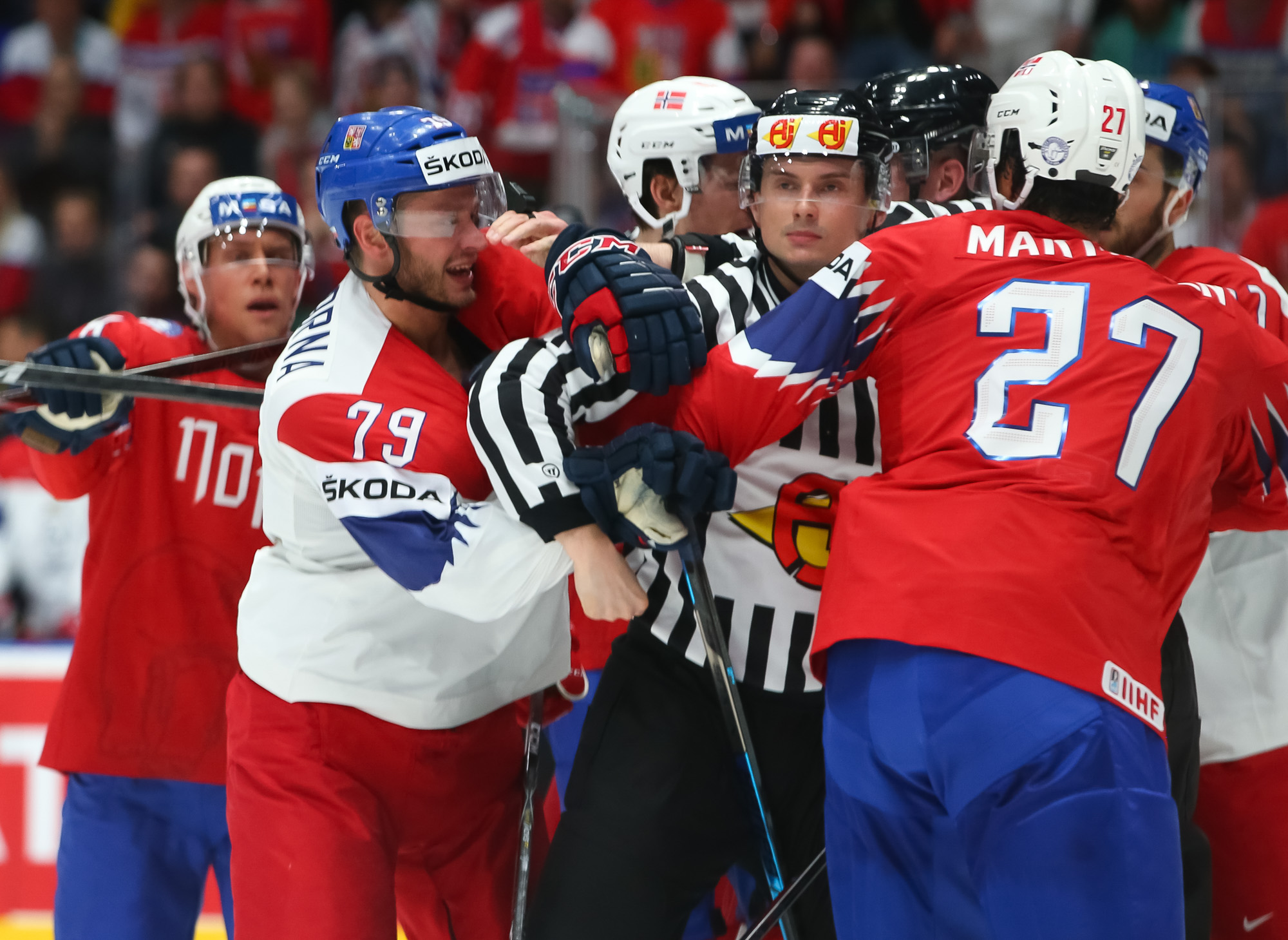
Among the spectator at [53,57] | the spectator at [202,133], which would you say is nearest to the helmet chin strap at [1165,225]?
the spectator at [202,133]

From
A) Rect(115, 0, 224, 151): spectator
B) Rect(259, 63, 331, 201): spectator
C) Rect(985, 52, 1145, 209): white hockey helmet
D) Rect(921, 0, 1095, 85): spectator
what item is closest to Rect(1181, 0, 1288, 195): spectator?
Rect(921, 0, 1095, 85): spectator

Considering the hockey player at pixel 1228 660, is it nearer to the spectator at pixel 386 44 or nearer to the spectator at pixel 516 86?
the spectator at pixel 516 86

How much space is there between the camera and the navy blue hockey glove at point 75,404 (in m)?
3.12

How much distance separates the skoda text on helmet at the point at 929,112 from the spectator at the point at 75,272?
509cm

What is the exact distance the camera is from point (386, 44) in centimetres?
777

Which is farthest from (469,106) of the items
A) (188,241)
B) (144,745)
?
(144,745)

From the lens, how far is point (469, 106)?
23.8 feet

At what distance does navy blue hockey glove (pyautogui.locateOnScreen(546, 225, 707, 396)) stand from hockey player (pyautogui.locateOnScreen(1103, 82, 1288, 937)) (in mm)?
1211

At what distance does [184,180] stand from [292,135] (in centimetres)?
64

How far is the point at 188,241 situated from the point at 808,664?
190 cm

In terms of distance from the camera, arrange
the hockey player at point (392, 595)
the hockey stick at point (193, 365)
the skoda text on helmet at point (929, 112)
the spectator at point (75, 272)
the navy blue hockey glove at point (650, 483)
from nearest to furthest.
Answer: the navy blue hockey glove at point (650, 483) → the hockey player at point (392, 595) → the skoda text on helmet at point (929, 112) → the hockey stick at point (193, 365) → the spectator at point (75, 272)

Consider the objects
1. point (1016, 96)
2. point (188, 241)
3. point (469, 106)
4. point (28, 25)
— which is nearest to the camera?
point (1016, 96)

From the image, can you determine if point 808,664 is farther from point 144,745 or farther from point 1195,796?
point 144,745

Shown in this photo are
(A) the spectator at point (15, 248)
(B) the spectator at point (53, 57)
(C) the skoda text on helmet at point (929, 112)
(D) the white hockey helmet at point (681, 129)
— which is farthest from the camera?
(B) the spectator at point (53, 57)
